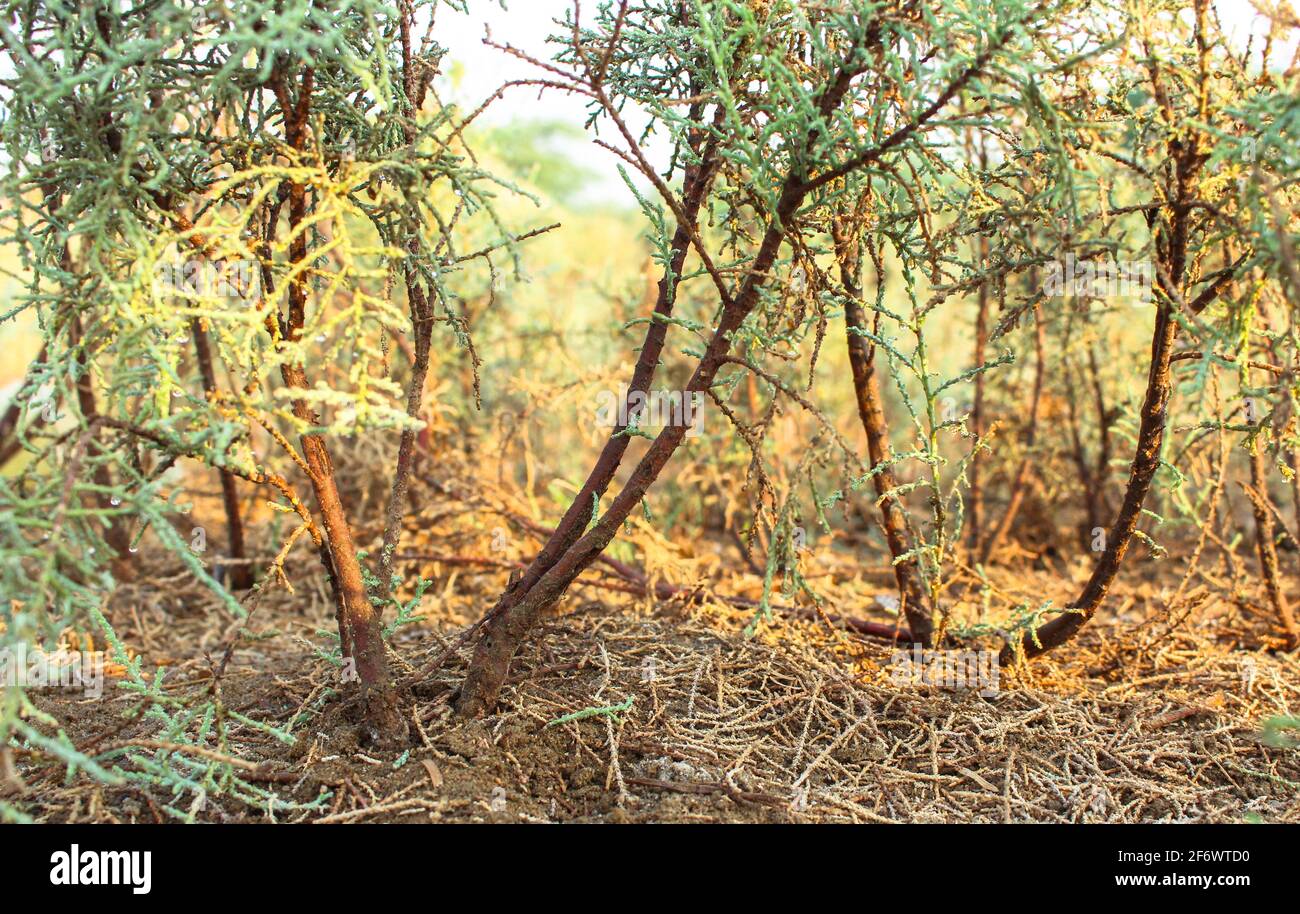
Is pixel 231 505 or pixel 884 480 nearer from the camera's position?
pixel 884 480

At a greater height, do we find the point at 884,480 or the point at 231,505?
the point at 231,505

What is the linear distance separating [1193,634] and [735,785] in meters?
2.12

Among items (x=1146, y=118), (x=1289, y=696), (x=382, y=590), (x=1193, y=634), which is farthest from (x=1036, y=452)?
(x=382, y=590)

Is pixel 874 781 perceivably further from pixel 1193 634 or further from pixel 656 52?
pixel 656 52

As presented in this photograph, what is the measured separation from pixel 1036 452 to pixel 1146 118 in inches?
114

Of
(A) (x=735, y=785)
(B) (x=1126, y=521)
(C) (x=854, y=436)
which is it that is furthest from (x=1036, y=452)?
(A) (x=735, y=785)

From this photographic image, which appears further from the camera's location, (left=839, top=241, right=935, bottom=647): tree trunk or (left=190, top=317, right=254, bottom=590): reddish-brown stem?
(left=190, top=317, right=254, bottom=590): reddish-brown stem

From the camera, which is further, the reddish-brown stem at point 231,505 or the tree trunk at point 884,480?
the reddish-brown stem at point 231,505
